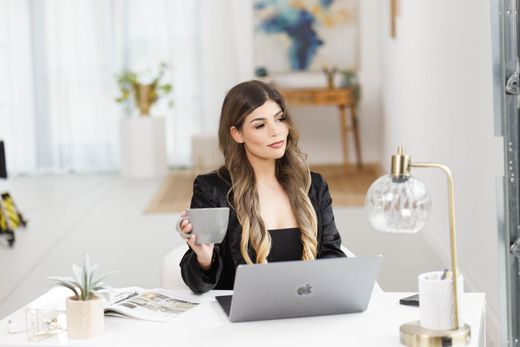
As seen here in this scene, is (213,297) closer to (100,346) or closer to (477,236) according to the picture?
(100,346)

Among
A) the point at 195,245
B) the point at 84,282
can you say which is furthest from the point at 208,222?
the point at 84,282

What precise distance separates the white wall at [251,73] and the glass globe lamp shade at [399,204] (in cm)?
847

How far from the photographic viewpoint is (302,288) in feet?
7.02

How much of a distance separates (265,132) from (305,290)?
671mm

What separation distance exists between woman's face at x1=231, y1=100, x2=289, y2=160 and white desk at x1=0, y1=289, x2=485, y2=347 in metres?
0.56

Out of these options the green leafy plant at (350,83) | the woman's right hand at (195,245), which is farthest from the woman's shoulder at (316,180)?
the green leafy plant at (350,83)

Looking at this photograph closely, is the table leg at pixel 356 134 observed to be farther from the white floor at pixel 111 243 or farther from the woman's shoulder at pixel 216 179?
the woman's shoulder at pixel 216 179

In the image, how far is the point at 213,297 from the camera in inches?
96.2

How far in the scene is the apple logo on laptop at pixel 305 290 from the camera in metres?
2.14

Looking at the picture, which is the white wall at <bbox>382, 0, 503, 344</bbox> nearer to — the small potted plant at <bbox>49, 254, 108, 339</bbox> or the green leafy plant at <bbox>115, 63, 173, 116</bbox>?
the small potted plant at <bbox>49, 254, 108, 339</bbox>

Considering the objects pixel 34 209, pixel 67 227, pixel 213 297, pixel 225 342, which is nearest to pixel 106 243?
pixel 67 227

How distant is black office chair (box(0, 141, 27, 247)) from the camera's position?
6.54 m

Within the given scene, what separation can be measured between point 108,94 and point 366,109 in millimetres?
2781

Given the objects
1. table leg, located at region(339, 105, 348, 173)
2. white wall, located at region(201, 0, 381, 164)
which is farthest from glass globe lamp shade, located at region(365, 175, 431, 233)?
white wall, located at region(201, 0, 381, 164)
